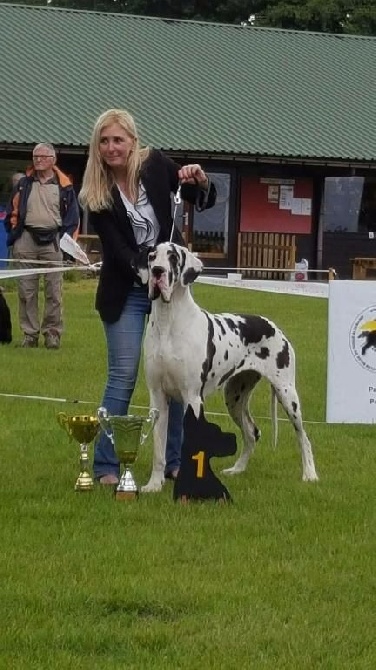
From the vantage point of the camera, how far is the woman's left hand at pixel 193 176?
7.25 metres

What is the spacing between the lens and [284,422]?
32.7 ft

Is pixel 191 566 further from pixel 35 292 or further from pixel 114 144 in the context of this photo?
pixel 35 292

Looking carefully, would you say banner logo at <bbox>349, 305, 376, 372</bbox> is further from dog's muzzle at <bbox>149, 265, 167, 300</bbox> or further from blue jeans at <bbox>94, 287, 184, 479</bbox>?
dog's muzzle at <bbox>149, 265, 167, 300</bbox>

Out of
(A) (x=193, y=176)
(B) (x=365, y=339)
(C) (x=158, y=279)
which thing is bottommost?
(B) (x=365, y=339)

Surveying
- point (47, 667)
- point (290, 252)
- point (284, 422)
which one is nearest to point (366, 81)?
point (290, 252)

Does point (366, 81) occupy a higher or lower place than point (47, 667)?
higher

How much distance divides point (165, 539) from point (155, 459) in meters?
1.16

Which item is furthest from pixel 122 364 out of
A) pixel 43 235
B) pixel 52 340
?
pixel 43 235

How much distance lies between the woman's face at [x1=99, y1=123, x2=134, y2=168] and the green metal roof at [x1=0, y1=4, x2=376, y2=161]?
780 inches

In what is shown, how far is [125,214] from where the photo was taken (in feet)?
24.0

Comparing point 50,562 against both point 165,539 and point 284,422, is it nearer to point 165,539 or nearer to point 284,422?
point 165,539

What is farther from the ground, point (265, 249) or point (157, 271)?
point (157, 271)

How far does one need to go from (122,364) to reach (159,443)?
51 centimetres

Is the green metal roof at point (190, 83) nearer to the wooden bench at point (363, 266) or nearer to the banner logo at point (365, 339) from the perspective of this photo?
the wooden bench at point (363, 266)
